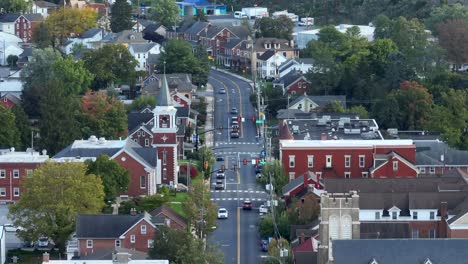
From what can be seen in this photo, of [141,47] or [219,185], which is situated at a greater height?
[141,47]

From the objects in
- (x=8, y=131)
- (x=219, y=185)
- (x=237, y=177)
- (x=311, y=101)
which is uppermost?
(x=8, y=131)

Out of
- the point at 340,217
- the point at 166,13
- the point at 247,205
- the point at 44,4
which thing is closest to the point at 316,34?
the point at 166,13

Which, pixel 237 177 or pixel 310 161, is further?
pixel 237 177

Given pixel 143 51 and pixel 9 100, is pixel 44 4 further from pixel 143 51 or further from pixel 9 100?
pixel 9 100

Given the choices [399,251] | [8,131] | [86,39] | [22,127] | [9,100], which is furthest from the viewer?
[86,39]

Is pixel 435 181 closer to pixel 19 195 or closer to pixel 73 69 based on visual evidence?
pixel 19 195

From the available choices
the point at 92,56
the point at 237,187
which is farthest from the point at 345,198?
the point at 92,56

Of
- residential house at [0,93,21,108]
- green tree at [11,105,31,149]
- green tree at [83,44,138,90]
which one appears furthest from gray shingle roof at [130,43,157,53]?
green tree at [11,105,31,149]
